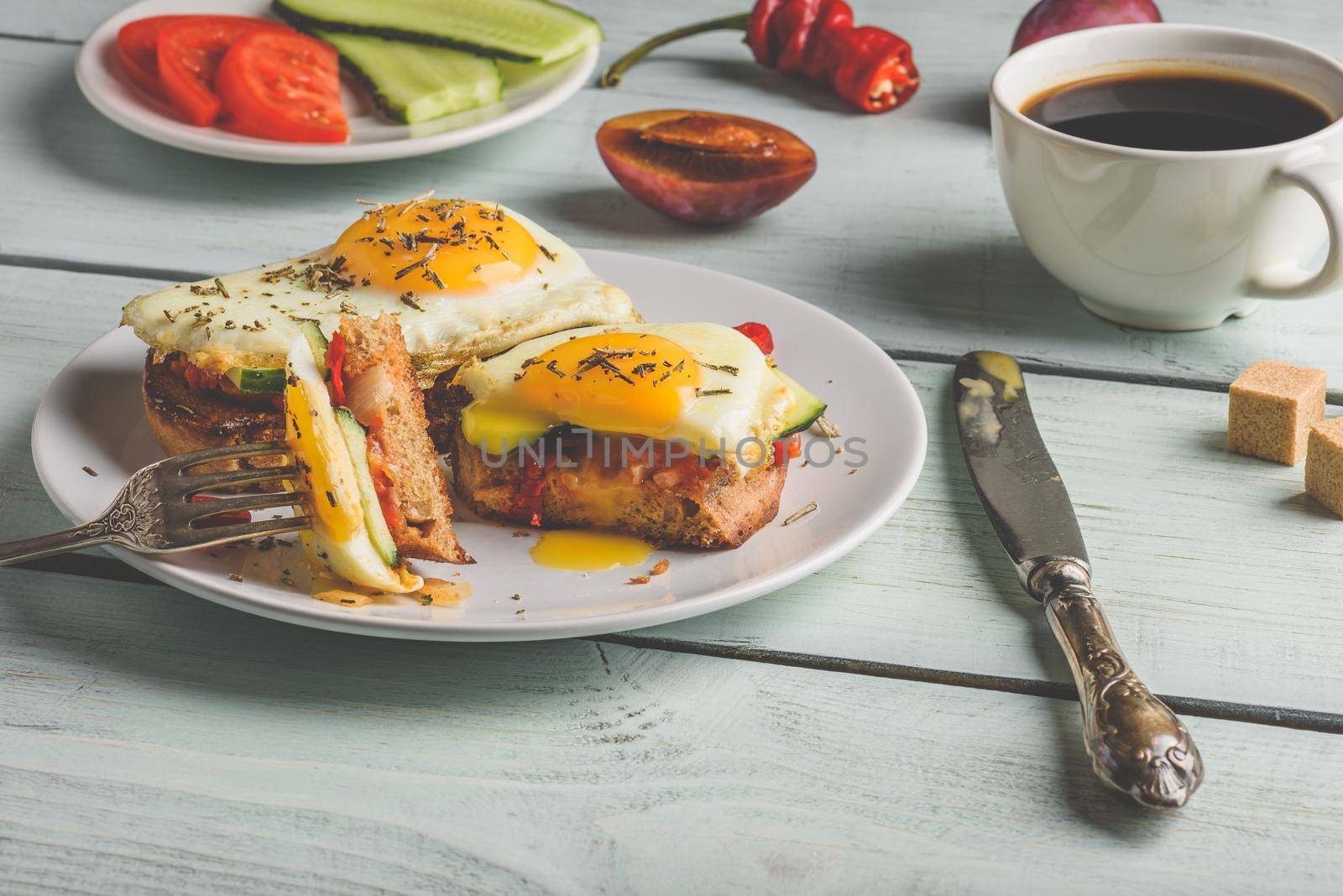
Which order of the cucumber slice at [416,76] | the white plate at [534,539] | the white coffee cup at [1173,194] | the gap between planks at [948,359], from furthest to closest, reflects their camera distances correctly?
the cucumber slice at [416,76]
the gap between planks at [948,359]
the white coffee cup at [1173,194]
the white plate at [534,539]

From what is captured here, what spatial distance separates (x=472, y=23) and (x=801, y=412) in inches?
101

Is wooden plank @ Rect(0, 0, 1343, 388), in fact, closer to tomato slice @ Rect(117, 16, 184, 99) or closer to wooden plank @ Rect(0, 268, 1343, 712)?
tomato slice @ Rect(117, 16, 184, 99)

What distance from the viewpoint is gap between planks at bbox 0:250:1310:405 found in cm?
308

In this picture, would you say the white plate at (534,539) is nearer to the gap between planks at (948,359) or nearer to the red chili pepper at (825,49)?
the gap between planks at (948,359)

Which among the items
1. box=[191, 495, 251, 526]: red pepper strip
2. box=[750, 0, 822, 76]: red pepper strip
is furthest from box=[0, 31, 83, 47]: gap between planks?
box=[191, 495, 251, 526]: red pepper strip

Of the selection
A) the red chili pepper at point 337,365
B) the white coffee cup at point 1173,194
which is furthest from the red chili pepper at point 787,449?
the white coffee cup at point 1173,194

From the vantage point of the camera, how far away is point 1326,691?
7.06 ft

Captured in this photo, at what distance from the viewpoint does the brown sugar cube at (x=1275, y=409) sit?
2691 mm

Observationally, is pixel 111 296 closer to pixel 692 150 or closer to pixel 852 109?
pixel 692 150

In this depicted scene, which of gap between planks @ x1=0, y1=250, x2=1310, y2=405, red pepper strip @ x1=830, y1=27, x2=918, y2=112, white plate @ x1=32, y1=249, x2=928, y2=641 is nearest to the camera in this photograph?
white plate @ x1=32, y1=249, x2=928, y2=641

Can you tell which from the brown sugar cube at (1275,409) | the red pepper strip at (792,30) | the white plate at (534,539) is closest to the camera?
the white plate at (534,539)

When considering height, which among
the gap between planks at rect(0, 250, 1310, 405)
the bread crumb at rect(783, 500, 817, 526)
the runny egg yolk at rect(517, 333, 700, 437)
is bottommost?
the gap between planks at rect(0, 250, 1310, 405)

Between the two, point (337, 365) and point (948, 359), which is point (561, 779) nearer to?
point (337, 365)

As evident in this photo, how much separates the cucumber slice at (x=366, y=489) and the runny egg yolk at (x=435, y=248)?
1.72 feet
